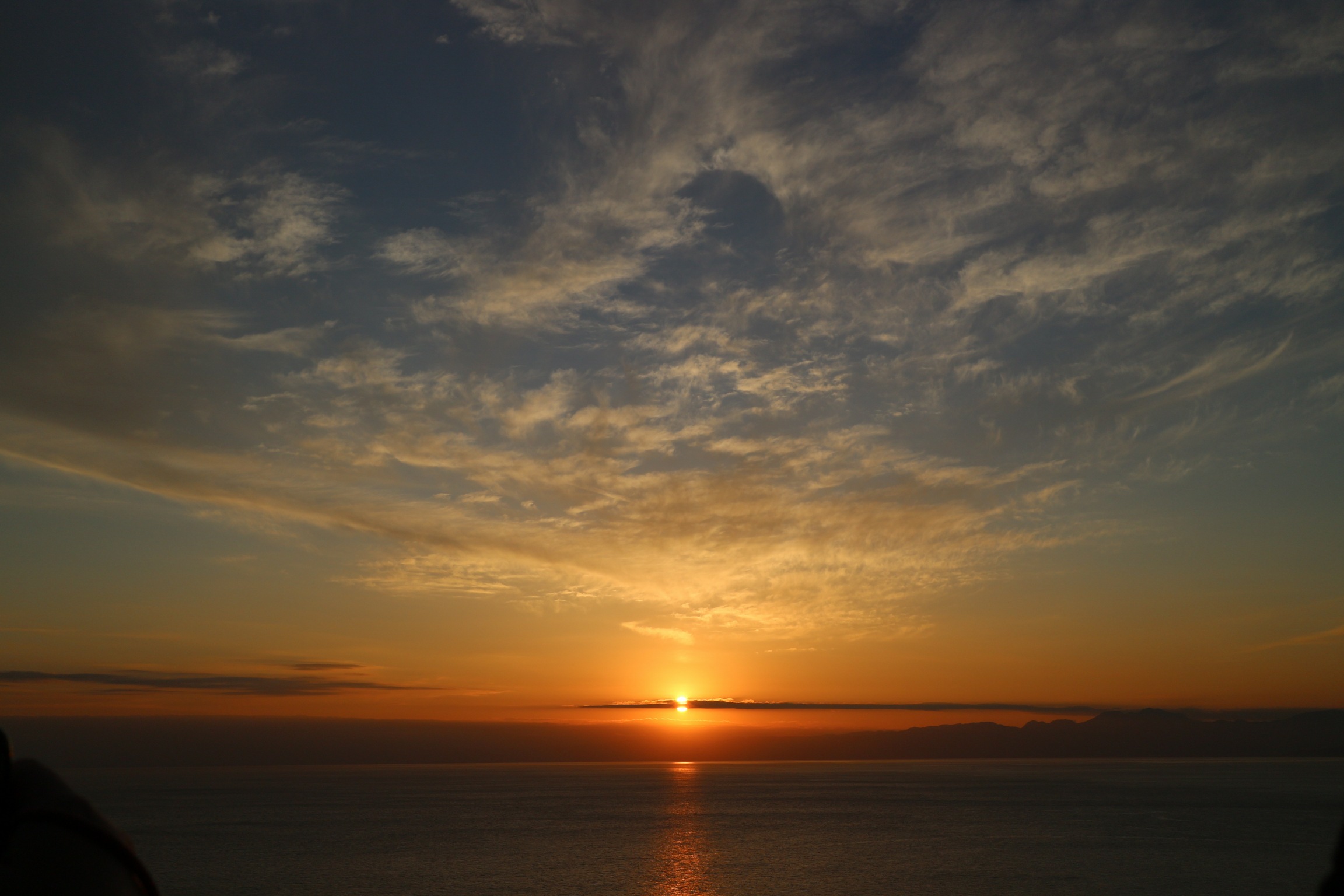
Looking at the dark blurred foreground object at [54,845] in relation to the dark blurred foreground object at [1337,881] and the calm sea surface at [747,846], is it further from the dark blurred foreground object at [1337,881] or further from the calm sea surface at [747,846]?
the calm sea surface at [747,846]

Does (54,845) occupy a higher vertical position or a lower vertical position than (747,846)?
higher

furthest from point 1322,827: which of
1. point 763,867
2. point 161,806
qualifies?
point 161,806

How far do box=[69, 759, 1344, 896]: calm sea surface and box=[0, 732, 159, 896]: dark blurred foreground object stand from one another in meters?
57.2

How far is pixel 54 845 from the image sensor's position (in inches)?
110

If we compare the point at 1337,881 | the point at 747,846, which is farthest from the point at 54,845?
the point at 747,846

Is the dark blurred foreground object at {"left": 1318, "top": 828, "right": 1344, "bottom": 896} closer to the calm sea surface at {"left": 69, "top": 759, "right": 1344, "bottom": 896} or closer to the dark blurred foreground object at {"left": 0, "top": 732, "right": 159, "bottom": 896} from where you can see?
the dark blurred foreground object at {"left": 0, "top": 732, "right": 159, "bottom": 896}

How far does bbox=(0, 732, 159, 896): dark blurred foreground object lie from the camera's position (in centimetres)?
271

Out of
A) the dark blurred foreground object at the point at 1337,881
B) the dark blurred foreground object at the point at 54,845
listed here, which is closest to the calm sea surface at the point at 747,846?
the dark blurred foreground object at the point at 54,845

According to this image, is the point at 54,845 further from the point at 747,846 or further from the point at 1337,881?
the point at 747,846

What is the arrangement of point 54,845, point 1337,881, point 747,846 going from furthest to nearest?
point 747,846 < point 54,845 < point 1337,881

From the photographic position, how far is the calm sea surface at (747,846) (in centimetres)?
5675

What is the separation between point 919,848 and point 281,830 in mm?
71217

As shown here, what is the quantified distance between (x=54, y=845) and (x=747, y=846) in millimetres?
84184

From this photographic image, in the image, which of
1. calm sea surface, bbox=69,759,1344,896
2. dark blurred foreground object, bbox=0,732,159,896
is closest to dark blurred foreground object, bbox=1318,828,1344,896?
dark blurred foreground object, bbox=0,732,159,896
